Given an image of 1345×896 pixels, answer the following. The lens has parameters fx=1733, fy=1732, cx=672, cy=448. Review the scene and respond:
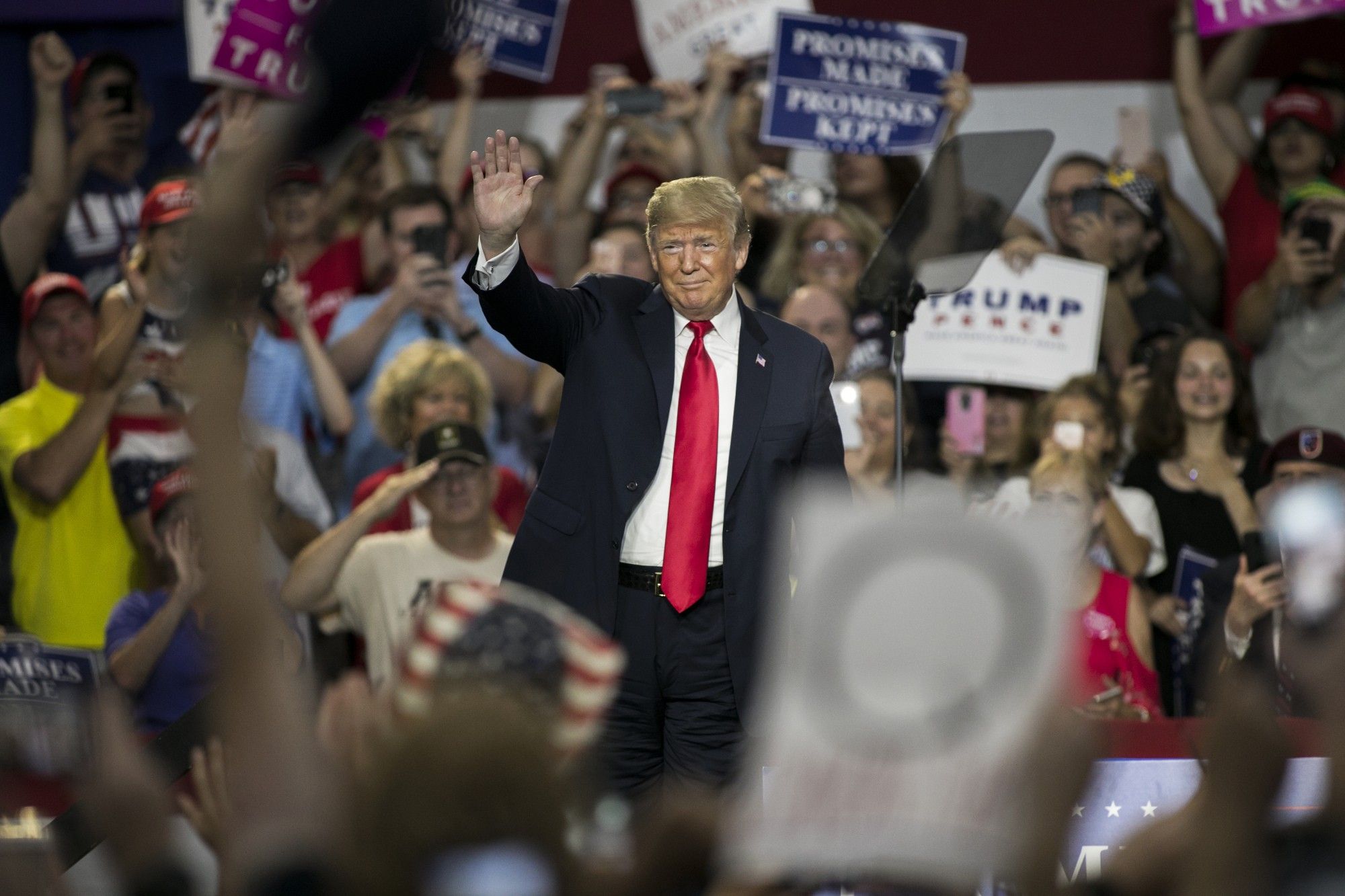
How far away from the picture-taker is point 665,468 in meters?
3.44

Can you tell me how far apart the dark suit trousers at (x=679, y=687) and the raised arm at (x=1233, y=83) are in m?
3.94

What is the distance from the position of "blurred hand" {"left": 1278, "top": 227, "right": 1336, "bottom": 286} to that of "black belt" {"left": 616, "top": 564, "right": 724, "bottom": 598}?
122 inches

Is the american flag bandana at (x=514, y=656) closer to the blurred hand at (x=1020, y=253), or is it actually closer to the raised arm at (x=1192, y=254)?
the blurred hand at (x=1020, y=253)

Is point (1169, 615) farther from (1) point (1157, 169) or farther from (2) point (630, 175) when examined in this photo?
(2) point (630, 175)

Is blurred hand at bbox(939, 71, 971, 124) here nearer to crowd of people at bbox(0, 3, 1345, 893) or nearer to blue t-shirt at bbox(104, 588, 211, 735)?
crowd of people at bbox(0, 3, 1345, 893)

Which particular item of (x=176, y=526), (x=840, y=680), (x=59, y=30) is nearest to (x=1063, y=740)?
(x=840, y=680)

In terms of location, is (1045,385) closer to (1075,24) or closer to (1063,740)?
(1075,24)

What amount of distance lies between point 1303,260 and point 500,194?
3.37 m

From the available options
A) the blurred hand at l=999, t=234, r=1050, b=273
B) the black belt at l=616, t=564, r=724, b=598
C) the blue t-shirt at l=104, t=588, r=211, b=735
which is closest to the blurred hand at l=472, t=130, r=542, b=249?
the black belt at l=616, t=564, r=724, b=598

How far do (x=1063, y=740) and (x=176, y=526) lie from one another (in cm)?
357

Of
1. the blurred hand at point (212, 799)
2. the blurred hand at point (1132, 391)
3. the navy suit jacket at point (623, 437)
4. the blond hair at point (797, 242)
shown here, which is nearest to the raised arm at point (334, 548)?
the navy suit jacket at point (623, 437)

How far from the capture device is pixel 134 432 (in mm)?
5285

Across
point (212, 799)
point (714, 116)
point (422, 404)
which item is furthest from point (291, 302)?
point (212, 799)

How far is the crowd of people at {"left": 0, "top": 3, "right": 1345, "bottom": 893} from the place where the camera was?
4.74 m
